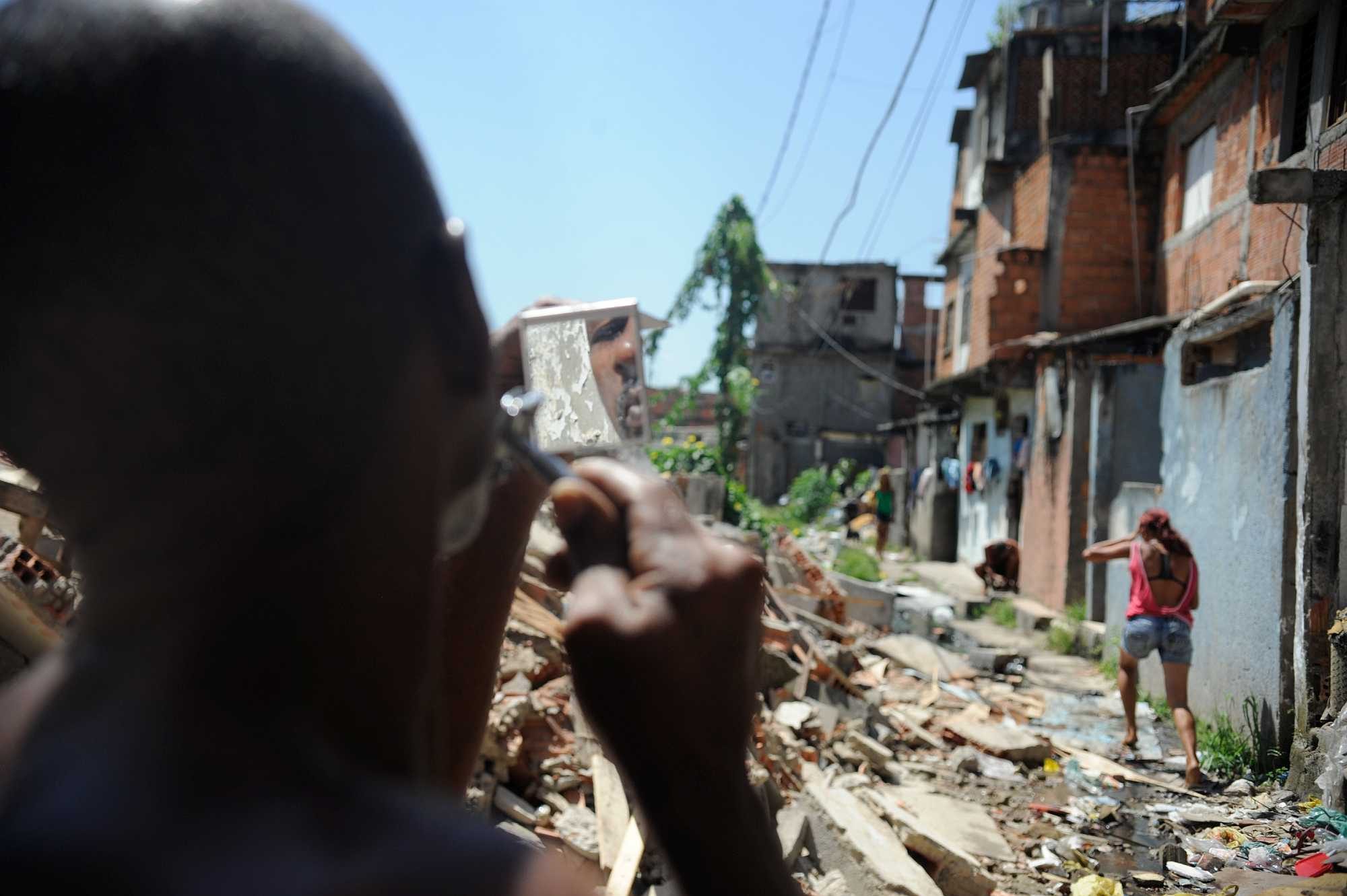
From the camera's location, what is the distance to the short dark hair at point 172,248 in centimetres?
68

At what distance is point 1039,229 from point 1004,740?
9.84 metres

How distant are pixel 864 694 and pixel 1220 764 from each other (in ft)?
8.74

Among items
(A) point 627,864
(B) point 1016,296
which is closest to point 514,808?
(A) point 627,864

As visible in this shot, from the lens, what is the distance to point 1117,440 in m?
11.6

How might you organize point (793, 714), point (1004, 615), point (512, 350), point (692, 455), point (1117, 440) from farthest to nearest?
1. point (692, 455)
2. point (1004, 615)
3. point (1117, 440)
4. point (793, 714)
5. point (512, 350)

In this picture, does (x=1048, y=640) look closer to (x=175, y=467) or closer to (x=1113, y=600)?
(x=1113, y=600)

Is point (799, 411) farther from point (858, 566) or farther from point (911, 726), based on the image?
point (911, 726)

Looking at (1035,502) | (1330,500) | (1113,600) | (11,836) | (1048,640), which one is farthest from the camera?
(1035,502)

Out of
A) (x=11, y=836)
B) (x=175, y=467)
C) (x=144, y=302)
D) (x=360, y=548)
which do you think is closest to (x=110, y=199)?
(x=144, y=302)

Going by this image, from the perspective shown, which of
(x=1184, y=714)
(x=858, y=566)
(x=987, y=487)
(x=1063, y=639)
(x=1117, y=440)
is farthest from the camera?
(x=987, y=487)

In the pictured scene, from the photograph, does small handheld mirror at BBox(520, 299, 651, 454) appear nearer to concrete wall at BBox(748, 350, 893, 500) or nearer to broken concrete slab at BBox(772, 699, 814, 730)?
broken concrete slab at BBox(772, 699, 814, 730)

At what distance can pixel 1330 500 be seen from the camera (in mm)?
5957

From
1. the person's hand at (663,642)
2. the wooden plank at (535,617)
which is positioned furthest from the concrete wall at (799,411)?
the person's hand at (663,642)

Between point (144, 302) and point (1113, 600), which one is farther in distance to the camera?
point (1113, 600)
